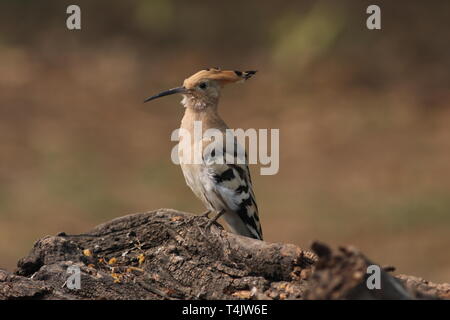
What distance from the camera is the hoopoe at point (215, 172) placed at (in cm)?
315

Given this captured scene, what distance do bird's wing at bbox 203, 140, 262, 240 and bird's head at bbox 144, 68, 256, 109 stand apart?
0.21 metres

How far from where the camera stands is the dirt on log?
249 cm

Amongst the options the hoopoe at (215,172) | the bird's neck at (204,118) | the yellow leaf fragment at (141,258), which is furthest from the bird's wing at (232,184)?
the yellow leaf fragment at (141,258)

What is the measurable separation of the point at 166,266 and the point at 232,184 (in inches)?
23.5

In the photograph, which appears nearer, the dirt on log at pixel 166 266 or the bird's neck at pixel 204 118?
the dirt on log at pixel 166 266

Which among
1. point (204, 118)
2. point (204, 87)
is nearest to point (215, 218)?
point (204, 118)

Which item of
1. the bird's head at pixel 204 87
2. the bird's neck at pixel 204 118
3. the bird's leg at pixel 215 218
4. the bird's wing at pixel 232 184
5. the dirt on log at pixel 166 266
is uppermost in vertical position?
the bird's head at pixel 204 87

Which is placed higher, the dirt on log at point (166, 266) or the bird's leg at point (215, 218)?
the bird's leg at point (215, 218)

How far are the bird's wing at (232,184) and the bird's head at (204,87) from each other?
0.69ft

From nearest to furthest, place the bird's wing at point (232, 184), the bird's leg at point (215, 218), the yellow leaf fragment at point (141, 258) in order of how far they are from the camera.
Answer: the yellow leaf fragment at point (141, 258), the bird's leg at point (215, 218), the bird's wing at point (232, 184)

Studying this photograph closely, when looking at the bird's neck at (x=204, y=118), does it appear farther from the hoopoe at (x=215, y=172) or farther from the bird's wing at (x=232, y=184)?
the bird's wing at (x=232, y=184)

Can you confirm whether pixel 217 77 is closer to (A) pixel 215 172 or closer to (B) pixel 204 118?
(B) pixel 204 118

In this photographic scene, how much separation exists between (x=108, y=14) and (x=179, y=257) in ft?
17.9
